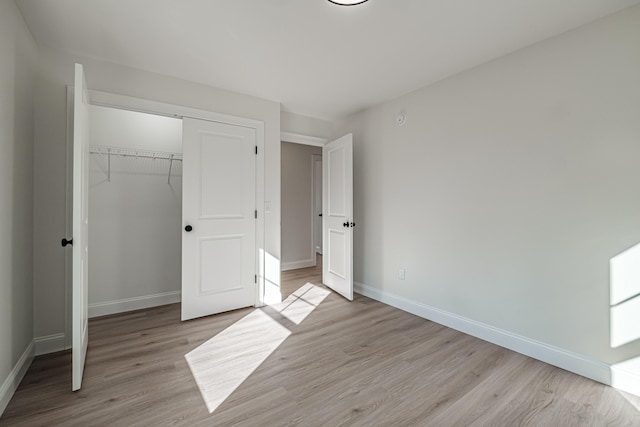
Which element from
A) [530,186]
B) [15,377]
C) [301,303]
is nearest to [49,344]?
[15,377]

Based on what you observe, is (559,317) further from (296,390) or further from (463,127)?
(296,390)

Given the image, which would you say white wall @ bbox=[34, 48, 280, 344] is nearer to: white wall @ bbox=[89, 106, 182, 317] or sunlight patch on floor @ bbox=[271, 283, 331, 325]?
white wall @ bbox=[89, 106, 182, 317]

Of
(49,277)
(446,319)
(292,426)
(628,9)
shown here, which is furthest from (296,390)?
(628,9)

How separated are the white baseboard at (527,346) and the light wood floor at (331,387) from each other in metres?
0.08

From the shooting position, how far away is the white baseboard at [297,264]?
17.0 ft

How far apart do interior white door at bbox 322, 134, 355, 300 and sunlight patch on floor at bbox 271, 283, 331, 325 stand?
0.24 metres

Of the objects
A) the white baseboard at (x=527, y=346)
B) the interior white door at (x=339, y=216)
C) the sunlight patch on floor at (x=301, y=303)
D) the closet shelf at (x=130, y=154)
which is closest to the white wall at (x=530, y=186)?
the white baseboard at (x=527, y=346)

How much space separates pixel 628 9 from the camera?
5.84 feet

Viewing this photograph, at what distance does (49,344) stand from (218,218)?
165cm

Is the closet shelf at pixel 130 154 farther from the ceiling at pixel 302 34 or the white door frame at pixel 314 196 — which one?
the white door frame at pixel 314 196

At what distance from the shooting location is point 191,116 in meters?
2.82

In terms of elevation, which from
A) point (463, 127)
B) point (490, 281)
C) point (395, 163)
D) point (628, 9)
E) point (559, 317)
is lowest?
point (559, 317)

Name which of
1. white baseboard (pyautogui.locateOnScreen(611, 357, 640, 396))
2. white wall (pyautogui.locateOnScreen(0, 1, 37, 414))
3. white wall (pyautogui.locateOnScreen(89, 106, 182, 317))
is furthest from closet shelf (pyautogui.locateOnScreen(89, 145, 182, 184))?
white baseboard (pyautogui.locateOnScreen(611, 357, 640, 396))

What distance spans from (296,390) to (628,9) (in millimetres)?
3215
